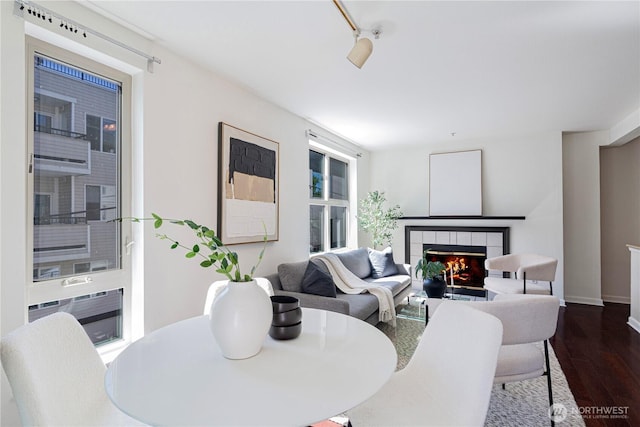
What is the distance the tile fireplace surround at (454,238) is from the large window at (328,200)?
1.07m

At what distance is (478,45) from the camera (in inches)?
89.6

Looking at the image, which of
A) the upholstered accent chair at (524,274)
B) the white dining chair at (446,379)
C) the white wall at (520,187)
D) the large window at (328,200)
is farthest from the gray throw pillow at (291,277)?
the white wall at (520,187)

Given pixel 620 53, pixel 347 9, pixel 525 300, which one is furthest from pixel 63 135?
pixel 620 53

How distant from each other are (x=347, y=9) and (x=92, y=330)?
7.99 feet

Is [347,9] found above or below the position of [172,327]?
above

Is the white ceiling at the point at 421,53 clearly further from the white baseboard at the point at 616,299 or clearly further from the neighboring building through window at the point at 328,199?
the white baseboard at the point at 616,299

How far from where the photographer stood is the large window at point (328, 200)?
4.53m

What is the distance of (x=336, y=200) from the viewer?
5066 mm

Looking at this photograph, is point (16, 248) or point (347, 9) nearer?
point (16, 248)

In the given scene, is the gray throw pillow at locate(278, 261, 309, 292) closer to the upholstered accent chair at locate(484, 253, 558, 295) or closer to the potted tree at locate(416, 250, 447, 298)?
the potted tree at locate(416, 250, 447, 298)

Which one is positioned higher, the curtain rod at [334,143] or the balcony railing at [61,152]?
the curtain rod at [334,143]

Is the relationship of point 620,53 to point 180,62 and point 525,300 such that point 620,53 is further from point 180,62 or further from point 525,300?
point 180,62

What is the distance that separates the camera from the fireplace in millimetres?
4914

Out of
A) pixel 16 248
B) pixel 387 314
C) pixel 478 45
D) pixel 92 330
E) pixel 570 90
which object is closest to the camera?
pixel 16 248
